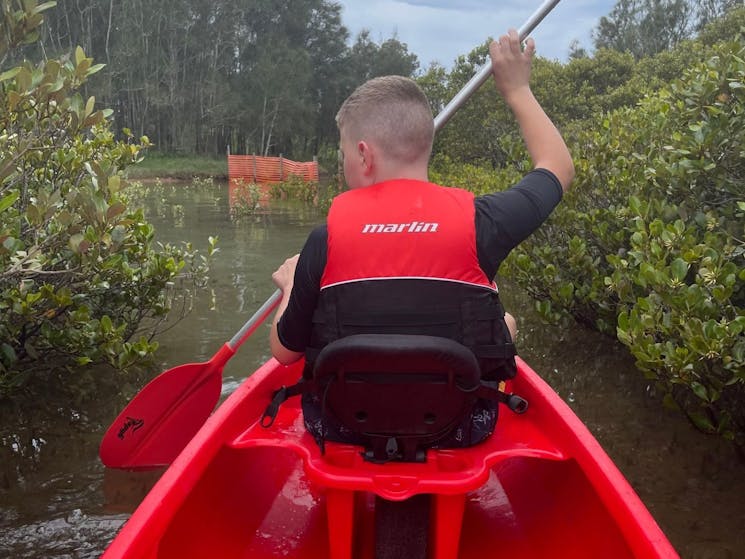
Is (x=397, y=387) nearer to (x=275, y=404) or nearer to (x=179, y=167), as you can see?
(x=275, y=404)

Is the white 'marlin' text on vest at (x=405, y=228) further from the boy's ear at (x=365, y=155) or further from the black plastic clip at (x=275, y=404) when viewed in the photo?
the black plastic clip at (x=275, y=404)

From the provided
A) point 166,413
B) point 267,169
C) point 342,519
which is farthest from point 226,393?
point 267,169

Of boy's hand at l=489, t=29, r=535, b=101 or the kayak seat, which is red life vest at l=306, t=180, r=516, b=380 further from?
boy's hand at l=489, t=29, r=535, b=101

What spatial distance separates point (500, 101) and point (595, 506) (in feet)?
38.9

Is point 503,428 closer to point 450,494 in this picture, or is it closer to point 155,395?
point 450,494

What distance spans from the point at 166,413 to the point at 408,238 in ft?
6.85

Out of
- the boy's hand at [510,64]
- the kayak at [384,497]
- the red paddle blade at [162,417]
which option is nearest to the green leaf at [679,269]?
the kayak at [384,497]

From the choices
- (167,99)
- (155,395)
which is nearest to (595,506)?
(155,395)

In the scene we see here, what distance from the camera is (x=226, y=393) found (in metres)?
4.47

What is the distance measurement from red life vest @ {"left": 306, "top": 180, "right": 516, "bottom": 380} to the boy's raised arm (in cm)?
29

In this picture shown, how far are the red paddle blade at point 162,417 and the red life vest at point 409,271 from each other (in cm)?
170

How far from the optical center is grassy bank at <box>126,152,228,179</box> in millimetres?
31328

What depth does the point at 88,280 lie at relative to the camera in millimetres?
3652

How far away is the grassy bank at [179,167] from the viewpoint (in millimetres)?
31328
